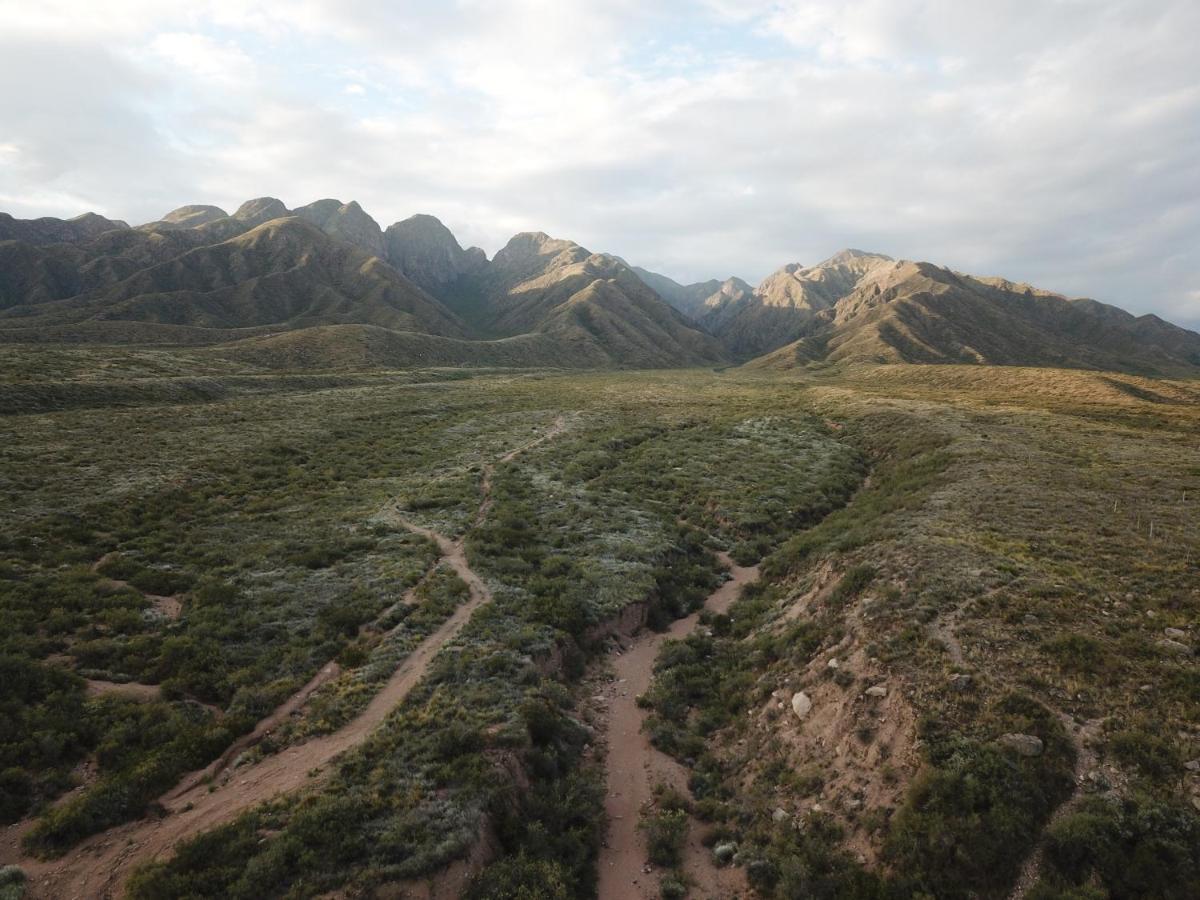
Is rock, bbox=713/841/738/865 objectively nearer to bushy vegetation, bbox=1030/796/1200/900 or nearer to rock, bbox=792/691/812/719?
rock, bbox=792/691/812/719

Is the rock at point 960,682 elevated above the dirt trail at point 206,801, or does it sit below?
above

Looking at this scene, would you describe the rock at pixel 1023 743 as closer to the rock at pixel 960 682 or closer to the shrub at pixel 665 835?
the rock at pixel 960 682

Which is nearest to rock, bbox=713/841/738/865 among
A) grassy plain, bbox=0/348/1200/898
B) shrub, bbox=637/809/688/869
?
grassy plain, bbox=0/348/1200/898

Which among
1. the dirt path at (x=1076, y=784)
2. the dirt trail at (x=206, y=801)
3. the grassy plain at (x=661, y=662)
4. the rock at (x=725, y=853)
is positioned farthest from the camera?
the rock at (x=725, y=853)

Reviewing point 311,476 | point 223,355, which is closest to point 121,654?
point 311,476

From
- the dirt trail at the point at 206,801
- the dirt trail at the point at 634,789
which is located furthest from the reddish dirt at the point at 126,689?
the dirt trail at the point at 634,789

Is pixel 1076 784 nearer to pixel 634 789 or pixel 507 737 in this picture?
pixel 634 789
